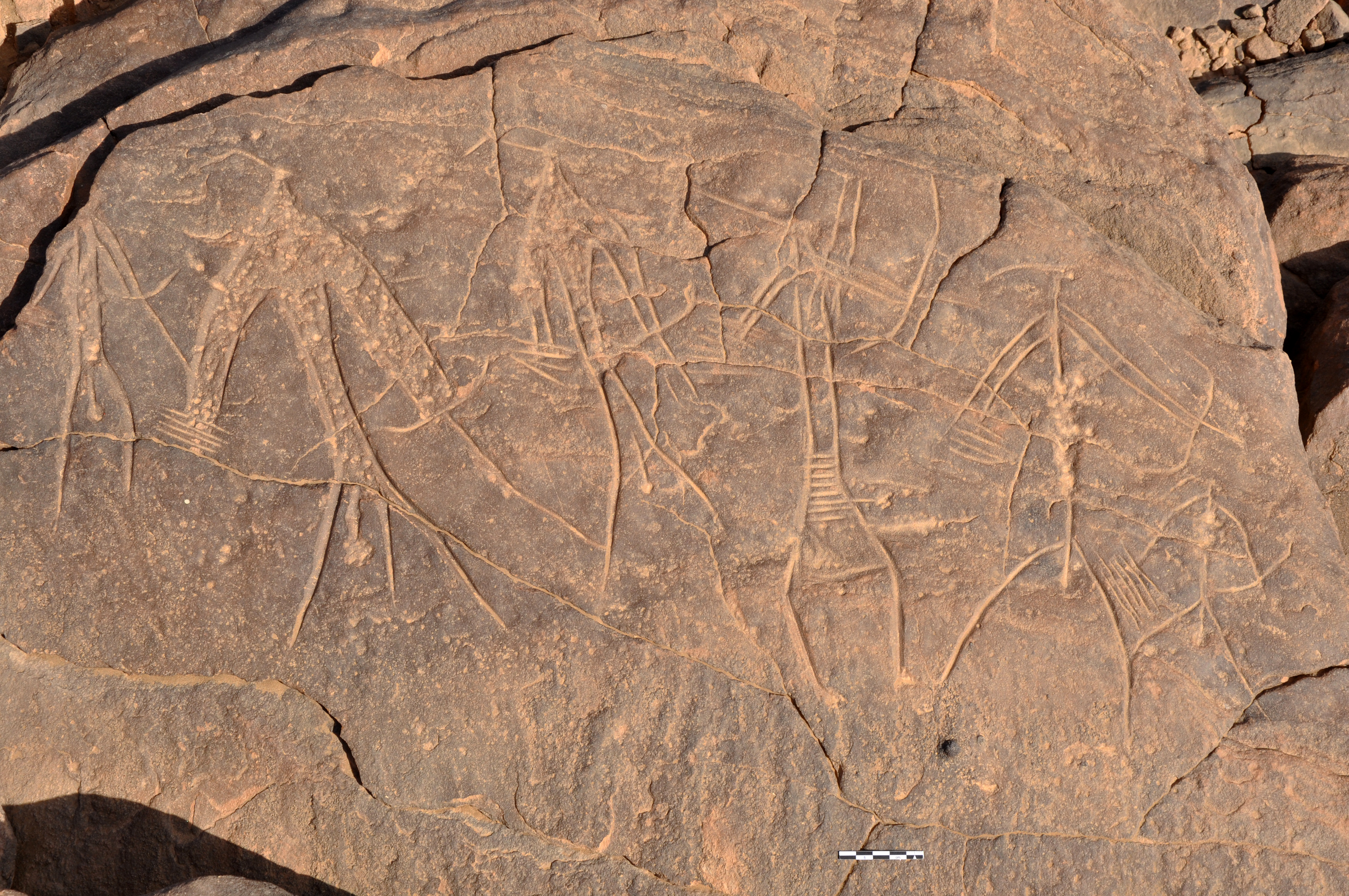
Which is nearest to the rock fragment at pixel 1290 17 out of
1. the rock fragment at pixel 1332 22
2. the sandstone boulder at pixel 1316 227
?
the rock fragment at pixel 1332 22

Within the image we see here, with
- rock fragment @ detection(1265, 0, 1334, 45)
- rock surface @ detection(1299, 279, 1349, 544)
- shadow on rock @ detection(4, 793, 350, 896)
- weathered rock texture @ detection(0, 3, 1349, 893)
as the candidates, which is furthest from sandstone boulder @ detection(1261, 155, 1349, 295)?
shadow on rock @ detection(4, 793, 350, 896)

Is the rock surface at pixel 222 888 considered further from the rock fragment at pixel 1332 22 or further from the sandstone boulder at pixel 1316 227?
the rock fragment at pixel 1332 22

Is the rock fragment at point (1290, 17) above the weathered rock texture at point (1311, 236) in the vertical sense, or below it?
above

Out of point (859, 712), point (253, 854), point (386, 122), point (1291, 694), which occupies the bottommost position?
point (1291, 694)

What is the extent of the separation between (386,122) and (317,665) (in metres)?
1.98

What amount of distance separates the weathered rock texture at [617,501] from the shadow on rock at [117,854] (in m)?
0.04

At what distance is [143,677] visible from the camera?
3.25 m

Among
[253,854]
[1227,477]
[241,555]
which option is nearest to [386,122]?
[241,555]

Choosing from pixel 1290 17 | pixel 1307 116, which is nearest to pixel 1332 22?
pixel 1290 17

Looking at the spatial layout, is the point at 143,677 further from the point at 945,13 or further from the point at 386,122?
the point at 945,13

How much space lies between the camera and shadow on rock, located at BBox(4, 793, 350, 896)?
3.21 meters

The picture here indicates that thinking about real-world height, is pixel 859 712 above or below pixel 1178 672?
above

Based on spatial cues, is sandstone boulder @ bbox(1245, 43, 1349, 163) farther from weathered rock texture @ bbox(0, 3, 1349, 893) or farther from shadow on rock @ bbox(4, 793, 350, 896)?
shadow on rock @ bbox(4, 793, 350, 896)

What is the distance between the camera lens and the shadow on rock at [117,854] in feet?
10.5
